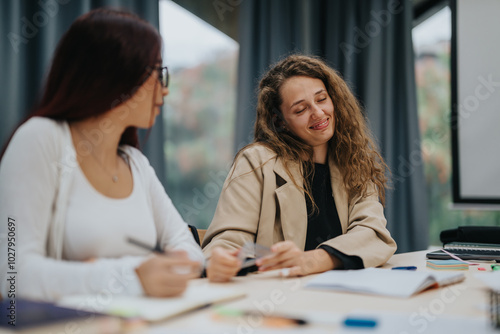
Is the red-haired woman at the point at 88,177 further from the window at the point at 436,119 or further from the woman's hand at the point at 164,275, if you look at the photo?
the window at the point at 436,119

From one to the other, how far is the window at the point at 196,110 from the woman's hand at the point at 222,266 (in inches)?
45.1

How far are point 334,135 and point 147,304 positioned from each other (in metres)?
1.18

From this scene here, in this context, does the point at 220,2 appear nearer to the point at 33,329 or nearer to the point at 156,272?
the point at 156,272

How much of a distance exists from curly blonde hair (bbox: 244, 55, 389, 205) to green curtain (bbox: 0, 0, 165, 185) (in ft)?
2.42

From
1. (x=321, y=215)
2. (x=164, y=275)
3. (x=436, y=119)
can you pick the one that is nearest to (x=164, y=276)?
(x=164, y=275)

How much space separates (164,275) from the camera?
2.66ft

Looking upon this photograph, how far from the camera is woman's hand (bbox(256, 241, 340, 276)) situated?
1.17 metres

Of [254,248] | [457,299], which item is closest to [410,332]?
[457,299]

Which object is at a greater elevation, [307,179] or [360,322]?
[307,179]

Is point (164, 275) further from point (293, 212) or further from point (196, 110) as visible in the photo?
point (196, 110)

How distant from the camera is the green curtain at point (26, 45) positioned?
156 centimetres

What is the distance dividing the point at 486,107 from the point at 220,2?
157cm

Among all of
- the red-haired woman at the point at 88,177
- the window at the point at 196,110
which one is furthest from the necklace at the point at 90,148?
the window at the point at 196,110

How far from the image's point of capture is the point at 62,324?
0.62 metres
